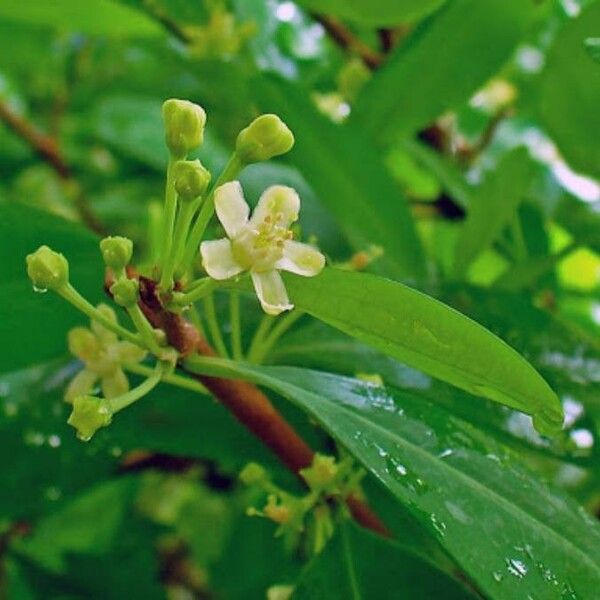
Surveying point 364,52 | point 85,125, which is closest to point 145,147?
point 85,125

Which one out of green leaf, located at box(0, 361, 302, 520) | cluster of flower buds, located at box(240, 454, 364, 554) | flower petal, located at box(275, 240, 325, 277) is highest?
flower petal, located at box(275, 240, 325, 277)

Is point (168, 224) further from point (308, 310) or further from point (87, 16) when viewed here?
point (87, 16)

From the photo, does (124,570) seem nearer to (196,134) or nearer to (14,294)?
(14,294)

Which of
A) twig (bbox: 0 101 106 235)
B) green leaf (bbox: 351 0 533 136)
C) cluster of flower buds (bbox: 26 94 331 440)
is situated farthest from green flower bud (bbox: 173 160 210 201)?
twig (bbox: 0 101 106 235)

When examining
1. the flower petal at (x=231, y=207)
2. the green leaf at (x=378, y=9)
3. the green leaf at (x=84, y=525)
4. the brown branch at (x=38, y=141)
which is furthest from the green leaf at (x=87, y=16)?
the green leaf at (x=84, y=525)

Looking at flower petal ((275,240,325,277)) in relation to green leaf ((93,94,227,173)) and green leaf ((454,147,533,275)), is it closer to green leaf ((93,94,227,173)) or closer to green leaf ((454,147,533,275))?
green leaf ((454,147,533,275))

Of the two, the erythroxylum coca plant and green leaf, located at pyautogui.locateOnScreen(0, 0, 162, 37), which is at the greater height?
the erythroxylum coca plant

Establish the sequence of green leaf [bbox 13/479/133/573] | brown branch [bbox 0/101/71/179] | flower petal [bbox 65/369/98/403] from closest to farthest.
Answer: flower petal [bbox 65/369/98/403] < green leaf [bbox 13/479/133/573] < brown branch [bbox 0/101/71/179]

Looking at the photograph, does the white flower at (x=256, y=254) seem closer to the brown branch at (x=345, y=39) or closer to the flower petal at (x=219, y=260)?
the flower petal at (x=219, y=260)
